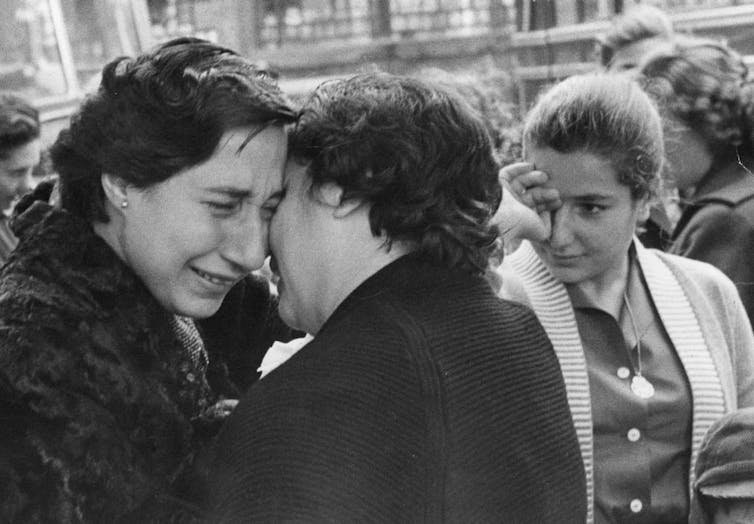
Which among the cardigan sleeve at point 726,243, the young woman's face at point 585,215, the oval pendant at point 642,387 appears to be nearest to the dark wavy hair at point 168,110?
the young woman's face at point 585,215

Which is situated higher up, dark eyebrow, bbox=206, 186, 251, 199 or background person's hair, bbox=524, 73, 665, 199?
dark eyebrow, bbox=206, 186, 251, 199

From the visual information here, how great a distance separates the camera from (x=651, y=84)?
332 centimetres

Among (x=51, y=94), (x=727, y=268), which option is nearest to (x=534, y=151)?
(x=727, y=268)

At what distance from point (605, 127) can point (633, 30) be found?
2.18 m

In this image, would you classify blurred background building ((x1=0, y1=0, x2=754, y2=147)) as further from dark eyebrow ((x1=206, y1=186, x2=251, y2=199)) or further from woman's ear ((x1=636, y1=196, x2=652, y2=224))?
dark eyebrow ((x1=206, y1=186, x2=251, y2=199))

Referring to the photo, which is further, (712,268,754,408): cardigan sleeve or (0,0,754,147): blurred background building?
(0,0,754,147): blurred background building

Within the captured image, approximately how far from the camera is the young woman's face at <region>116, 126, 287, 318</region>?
180 cm

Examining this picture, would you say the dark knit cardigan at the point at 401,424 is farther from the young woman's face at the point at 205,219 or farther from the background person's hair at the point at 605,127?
the background person's hair at the point at 605,127

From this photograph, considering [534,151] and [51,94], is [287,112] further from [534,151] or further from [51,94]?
[51,94]

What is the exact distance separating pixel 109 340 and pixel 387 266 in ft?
1.62

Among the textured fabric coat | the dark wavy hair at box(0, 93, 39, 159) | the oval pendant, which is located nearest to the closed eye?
the oval pendant

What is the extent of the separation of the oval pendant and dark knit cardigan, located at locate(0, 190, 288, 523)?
1003 millimetres

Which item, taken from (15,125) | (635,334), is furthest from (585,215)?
(15,125)

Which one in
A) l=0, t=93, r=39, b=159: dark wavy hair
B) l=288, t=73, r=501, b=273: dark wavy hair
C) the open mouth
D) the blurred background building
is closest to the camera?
l=288, t=73, r=501, b=273: dark wavy hair
